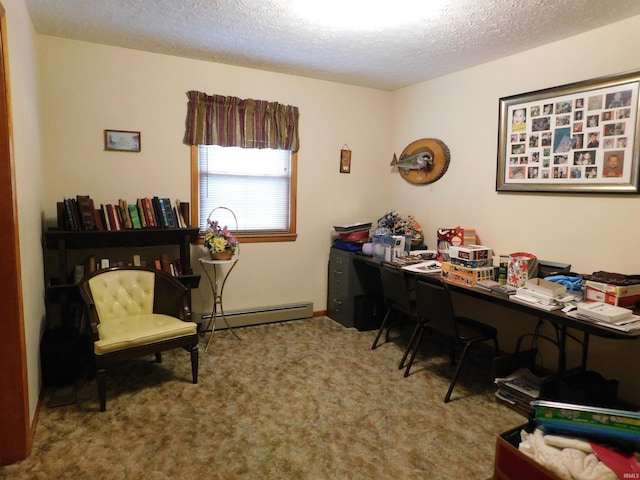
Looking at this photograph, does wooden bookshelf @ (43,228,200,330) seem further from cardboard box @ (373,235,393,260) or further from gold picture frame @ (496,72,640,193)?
gold picture frame @ (496,72,640,193)

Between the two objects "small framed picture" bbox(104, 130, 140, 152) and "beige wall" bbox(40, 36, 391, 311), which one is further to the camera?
"small framed picture" bbox(104, 130, 140, 152)

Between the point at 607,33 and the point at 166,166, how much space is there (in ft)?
11.7

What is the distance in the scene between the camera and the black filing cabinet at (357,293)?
411cm

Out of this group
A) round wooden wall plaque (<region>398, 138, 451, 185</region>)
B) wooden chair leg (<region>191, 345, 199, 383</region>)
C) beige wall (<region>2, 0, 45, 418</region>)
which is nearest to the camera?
beige wall (<region>2, 0, 45, 418</region>)

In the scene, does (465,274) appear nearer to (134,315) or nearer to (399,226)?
(399,226)

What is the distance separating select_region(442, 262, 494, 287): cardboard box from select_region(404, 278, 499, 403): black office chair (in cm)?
16

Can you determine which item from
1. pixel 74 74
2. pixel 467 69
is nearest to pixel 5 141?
pixel 74 74

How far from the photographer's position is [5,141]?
1895 mm

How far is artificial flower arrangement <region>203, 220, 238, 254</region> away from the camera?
11.5 feet

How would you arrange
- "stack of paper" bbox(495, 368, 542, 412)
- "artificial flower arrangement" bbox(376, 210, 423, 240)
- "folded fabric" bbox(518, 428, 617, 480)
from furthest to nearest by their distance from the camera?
Result: "artificial flower arrangement" bbox(376, 210, 423, 240) → "stack of paper" bbox(495, 368, 542, 412) → "folded fabric" bbox(518, 428, 617, 480)

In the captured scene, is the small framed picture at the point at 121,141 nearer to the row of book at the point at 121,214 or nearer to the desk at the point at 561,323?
→ the row of book at the point at 121,214

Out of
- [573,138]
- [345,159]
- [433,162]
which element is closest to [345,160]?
[345,159]

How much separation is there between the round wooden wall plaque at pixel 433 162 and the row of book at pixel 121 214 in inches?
92.9

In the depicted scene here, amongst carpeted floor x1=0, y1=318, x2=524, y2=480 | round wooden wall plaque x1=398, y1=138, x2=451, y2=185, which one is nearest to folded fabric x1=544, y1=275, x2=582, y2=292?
carpeted floor x1=0, y1=318, x2=524, y2=480
